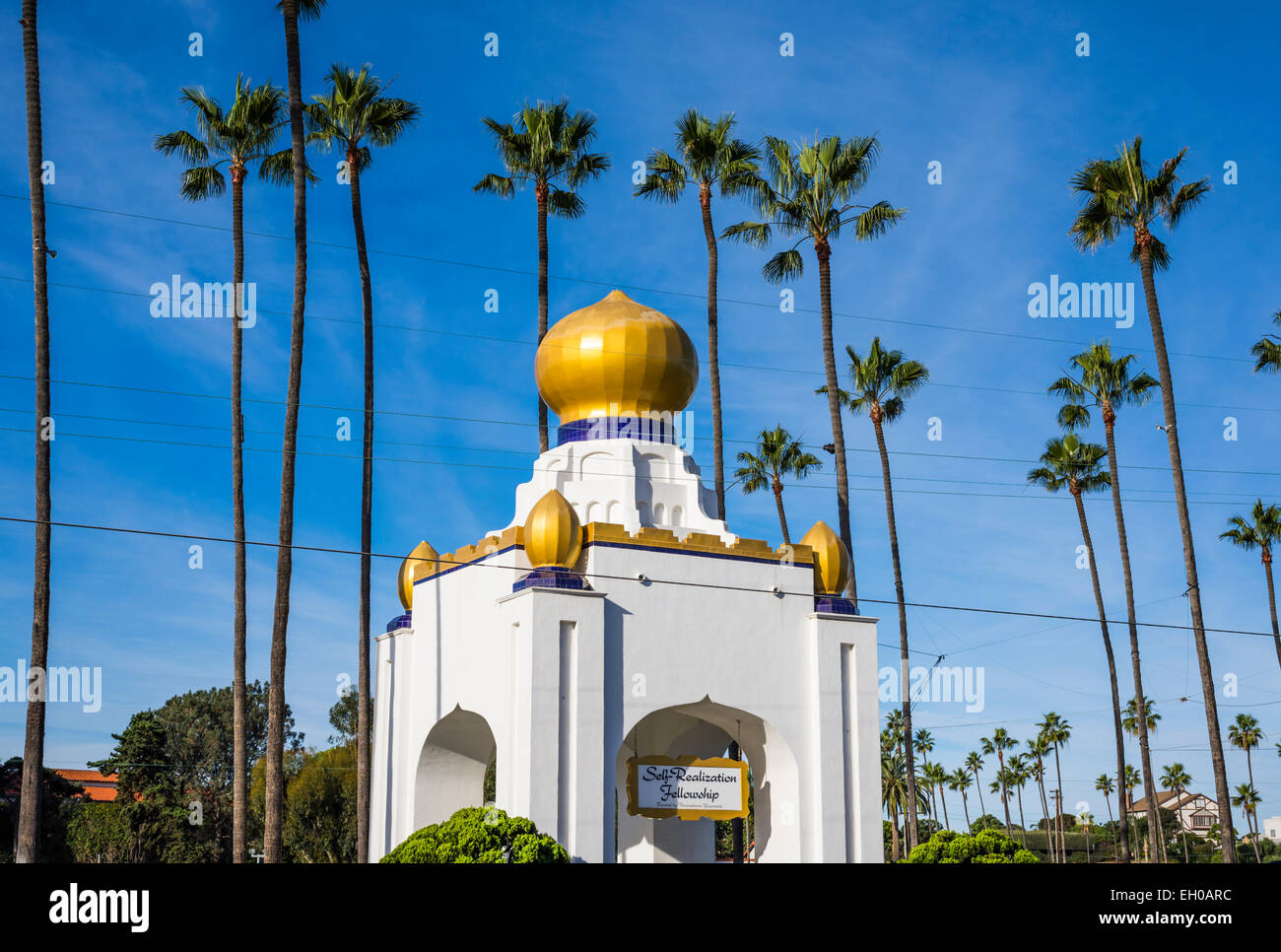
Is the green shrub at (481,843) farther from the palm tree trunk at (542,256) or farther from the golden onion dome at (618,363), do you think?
the palm tree trunk at (542,256)

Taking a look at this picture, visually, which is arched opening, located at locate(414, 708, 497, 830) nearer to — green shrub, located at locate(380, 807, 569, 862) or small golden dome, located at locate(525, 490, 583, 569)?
small golden dome, located at locate(525, 490, 583, 569)

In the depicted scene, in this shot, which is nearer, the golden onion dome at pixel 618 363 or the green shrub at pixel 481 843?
the green shrub at pixel 481 843

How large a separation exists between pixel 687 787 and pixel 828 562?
483 centimetres

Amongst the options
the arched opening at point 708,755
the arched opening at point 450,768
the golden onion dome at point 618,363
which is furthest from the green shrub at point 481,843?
the golden onion dome at point 618,363

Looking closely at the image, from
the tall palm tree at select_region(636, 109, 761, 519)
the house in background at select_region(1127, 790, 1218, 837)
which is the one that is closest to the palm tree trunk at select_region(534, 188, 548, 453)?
the tall palm tree at select_region(636, 109, 761, 519)

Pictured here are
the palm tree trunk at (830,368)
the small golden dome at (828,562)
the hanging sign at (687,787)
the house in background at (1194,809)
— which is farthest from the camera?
the house in background at (1194,809)

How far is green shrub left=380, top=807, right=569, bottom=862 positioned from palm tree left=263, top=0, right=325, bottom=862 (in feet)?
21.7

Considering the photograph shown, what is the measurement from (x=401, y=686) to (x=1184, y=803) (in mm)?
120019

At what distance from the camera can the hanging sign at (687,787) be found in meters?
21.7

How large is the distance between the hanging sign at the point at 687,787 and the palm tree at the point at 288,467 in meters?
7.29

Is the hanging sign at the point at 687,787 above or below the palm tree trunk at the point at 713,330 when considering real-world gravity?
below

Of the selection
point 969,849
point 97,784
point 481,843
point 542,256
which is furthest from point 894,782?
point 481,843

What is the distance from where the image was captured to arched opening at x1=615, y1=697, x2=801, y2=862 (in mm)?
22344
